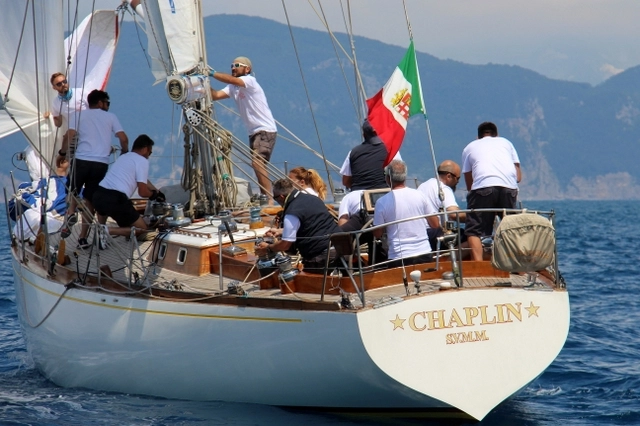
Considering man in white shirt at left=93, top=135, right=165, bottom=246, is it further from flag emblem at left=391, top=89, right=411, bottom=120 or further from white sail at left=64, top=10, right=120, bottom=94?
white sail at left=64, top=10, right=120, bottom=94

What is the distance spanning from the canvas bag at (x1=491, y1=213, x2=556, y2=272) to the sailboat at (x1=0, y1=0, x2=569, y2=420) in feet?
0.09

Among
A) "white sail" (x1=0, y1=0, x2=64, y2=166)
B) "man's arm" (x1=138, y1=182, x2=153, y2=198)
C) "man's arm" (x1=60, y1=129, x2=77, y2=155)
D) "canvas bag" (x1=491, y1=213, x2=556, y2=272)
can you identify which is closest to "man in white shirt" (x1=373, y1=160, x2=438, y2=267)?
"canvas bag" (x1=491, y1=213, x2=556, y2=272)

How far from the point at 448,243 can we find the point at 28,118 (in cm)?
521

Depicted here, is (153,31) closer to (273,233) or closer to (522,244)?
(273,233)

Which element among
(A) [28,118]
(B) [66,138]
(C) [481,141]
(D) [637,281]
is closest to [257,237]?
(C) [481,141]

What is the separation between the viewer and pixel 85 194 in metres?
10.1

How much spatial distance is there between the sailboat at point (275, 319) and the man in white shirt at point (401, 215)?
0.14 m

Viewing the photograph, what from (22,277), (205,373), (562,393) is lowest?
(562,393)

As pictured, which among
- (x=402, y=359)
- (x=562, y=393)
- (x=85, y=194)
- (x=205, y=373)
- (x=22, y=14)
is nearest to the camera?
(x=402, y=359)

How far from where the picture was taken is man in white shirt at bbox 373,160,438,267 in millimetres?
7740

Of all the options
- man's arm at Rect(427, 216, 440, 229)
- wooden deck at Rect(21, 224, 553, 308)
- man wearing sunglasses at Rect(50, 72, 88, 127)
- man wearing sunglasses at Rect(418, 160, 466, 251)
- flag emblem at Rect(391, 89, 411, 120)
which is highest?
man wearing sunglasses at Rect(50, 72, 88, 127)

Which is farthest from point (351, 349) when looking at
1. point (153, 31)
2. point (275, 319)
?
point (153, 31)

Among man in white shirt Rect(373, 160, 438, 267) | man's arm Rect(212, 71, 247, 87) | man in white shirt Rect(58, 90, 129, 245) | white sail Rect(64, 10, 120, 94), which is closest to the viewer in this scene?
man in white shirt Rect(373, 160, 438, 267)

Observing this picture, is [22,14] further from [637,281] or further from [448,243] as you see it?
[637,281]
